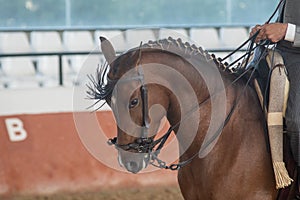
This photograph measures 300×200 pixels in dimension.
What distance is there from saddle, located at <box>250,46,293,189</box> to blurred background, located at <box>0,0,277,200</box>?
498mm

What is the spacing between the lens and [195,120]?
3.14 metres

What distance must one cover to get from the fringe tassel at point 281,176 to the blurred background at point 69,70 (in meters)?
0.78

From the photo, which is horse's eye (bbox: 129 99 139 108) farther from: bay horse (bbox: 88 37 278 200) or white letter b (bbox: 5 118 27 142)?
white letter b (bbox: 5 118 27 142)

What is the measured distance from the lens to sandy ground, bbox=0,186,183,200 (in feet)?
19.1

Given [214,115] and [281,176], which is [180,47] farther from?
[281,176]

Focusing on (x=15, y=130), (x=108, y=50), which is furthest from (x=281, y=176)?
(x=15, y=130)

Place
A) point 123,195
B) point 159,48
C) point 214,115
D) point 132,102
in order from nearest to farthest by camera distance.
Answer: point 132,102, point 159,48, point 214,115, point 123,195

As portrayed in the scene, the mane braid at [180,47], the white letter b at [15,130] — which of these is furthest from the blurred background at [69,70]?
the mane braid at [180,47]

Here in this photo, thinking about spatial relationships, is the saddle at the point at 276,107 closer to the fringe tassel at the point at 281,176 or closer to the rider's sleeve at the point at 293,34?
the fringe tassel at the point at 281,176

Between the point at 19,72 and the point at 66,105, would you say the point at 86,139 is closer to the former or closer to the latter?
the point at 66,105

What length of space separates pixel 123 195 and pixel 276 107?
2.95m

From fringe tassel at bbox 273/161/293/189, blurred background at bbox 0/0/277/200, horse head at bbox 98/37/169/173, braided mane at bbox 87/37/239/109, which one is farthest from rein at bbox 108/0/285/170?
blurred background at bbox 0/0/277/200

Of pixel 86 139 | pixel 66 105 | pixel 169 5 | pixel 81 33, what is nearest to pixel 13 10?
pixel 81 33

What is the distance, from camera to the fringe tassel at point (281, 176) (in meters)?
3.12
